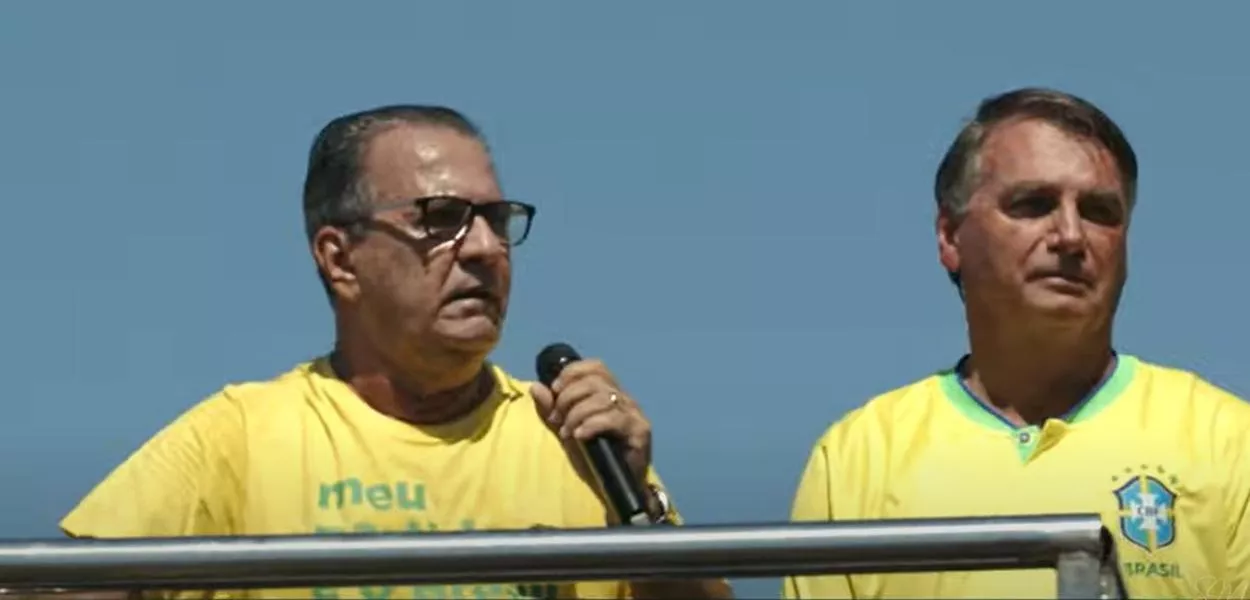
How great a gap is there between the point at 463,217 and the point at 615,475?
2.86 ft

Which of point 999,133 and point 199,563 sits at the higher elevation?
point 999,133

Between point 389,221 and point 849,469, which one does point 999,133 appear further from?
point 389,221

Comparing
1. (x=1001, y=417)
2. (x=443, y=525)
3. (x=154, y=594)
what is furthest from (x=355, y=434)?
(x=154, y=594)

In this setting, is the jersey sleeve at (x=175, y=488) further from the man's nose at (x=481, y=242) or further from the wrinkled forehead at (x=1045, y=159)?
the wrinkled forehead at (x=1045, y=159)

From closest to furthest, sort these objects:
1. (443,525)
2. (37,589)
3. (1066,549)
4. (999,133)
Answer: (1066,549) → (37,589) → (443,525) → (999,133)

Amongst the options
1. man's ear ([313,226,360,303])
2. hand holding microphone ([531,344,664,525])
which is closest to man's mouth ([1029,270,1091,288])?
hand holding microphone ([531,344,664,525])

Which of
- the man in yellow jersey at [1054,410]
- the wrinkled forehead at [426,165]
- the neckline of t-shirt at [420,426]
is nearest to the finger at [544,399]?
the neckline of t-shirt at [420,426]

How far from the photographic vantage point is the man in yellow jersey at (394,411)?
529 centimetres

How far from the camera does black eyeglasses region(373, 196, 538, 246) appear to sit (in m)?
5.45

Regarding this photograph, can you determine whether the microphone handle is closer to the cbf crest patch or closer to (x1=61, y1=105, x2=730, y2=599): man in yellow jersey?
(x1=61, y1=105, x2=730, y2=599): man in yellow jersey

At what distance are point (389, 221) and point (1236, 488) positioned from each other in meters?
2.01

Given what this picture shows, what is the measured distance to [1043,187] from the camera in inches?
217

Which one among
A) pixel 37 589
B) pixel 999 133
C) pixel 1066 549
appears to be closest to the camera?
pixel 1066 549

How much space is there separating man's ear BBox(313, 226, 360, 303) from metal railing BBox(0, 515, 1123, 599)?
265cm
